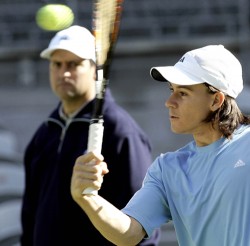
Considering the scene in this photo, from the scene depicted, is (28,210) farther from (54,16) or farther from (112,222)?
(112,222)

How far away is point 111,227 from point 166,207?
0.88 feet

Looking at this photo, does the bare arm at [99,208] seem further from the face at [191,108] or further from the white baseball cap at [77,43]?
the white baseball cap at [77,43]

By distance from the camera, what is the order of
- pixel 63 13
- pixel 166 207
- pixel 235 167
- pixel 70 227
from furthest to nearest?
pixel 63 13, pixel 70 227, pixel 166 207, pixel 235 167

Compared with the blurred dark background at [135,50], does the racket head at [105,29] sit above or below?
above

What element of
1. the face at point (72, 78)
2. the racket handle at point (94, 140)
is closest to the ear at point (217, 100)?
the racket handle at point (94, 140)

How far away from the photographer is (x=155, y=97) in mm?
10703

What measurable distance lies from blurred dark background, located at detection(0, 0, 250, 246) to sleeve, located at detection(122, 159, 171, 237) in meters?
6.47

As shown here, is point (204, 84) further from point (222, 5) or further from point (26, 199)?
point (222, 5)

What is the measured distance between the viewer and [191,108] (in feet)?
10.4

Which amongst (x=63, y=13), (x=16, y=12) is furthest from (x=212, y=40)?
(x=63, y=13)

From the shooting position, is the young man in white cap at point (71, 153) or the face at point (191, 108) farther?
the young man in white cap at point (71, 153)

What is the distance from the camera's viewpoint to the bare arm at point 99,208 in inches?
111

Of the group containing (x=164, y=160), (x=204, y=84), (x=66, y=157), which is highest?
(x=204, y=84)

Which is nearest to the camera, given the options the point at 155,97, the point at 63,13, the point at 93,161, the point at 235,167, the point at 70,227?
the point at 93,161
